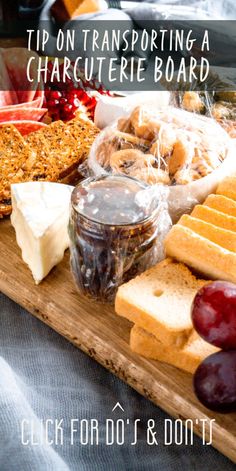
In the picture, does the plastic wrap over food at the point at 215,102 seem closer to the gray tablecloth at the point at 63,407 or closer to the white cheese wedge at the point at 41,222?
the white cheese wedge at the point at 41,222

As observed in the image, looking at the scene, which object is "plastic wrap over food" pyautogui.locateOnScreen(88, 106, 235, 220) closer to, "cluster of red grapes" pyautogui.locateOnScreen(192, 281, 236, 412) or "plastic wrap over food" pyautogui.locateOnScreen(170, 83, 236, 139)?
"plastic wrap over food" pyautogui.locateOnScreen(170, 83, 236, 139)

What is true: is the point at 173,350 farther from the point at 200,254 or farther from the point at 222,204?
the point at 222,204

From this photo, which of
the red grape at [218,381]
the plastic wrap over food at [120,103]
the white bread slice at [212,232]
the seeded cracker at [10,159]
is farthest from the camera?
the plastic wrap over food at [120,103]

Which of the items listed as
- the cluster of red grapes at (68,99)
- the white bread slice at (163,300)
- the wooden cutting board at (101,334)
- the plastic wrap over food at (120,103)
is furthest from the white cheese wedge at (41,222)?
the cluster of red grapes at (68,99)

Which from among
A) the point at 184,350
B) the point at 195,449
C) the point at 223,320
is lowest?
the point at 195,449

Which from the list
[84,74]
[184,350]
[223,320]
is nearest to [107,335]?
[184,350]

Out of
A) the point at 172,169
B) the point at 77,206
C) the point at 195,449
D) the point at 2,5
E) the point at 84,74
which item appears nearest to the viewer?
the point at 195,449

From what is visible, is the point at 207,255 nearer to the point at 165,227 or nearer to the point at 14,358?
the point at 165,227
